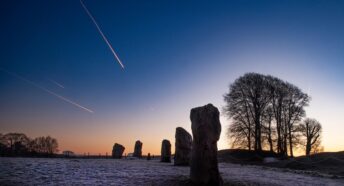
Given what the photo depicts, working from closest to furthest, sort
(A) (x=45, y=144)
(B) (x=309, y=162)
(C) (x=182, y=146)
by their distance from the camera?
(C) (x=182, y=146) → (B) (x=309, y=162) → (A) (x=45, y=144)

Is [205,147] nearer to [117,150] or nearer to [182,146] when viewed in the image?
[182,146]

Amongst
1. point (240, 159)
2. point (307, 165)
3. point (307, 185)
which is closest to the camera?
point (307, 185)

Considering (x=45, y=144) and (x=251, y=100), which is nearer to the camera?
(x=251, y=100)

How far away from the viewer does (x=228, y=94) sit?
41.9 m

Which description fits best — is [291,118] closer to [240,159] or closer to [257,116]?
[257,116]

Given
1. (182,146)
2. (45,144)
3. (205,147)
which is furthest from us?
(45,144)

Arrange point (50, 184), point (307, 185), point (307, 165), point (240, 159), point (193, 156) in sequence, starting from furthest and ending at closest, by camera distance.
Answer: point (240, 159) < point (307, 165) < point (307, 185) < point (193, 156) < point (50, 184)

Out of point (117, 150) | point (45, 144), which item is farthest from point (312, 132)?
point (45, 144)

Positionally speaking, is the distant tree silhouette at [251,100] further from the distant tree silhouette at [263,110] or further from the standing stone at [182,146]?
the standing stone at [182,146]

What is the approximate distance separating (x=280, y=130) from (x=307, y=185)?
2763 centimetres

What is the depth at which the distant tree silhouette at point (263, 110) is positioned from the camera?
131 feet

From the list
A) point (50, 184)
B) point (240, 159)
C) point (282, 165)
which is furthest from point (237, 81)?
point (50, 184)

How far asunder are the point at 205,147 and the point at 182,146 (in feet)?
33.5

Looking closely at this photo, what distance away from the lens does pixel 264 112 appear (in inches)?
1572
